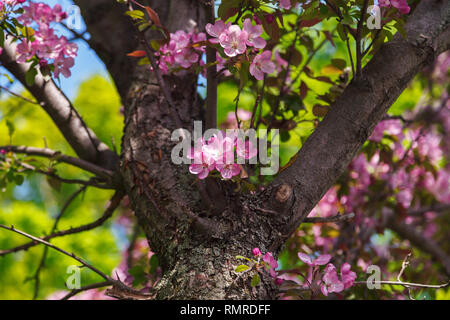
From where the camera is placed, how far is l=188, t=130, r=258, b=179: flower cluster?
1145 mm

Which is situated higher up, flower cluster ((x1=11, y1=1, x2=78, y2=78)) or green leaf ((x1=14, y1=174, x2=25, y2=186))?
flower cluster ((x1=11, y1=1, x2=78, y2=78))

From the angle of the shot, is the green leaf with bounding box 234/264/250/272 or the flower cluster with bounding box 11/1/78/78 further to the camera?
the flower cluster with bounding box 11/1/78/78

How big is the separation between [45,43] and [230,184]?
2.55 ft

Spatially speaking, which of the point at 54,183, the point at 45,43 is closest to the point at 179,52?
the point at 45,43

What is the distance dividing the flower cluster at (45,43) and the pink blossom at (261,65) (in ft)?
2.15

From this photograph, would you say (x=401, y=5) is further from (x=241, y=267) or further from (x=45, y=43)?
(x=45, y=43)

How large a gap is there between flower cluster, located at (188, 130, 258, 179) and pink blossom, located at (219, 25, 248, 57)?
8.5 inches

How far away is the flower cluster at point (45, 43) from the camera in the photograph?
1481mm

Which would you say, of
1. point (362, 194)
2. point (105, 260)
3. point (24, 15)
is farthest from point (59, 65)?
point (105, 260)

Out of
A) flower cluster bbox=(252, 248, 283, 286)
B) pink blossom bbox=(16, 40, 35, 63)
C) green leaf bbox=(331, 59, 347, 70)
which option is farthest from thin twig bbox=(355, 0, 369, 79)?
pink blossom bbox=(16, 40, 35, 63)

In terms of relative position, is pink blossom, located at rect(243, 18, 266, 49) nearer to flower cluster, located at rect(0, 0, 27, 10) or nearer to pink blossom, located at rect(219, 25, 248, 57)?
pink blossom, located at rect(219, 25, 248, 57)

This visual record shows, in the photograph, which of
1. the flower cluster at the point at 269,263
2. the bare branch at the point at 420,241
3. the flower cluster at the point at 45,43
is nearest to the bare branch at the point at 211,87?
the flower cluster at the point at 269,263

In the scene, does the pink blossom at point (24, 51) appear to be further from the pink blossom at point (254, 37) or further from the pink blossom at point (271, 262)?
the pink blossom at point (271, 262)

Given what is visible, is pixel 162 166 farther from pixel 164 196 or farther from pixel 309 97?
pixel 309 97
